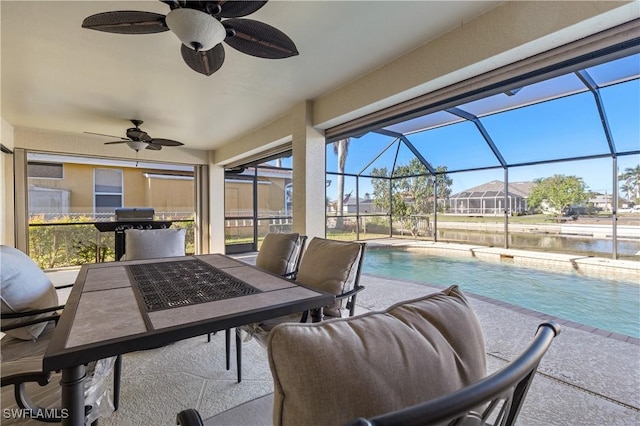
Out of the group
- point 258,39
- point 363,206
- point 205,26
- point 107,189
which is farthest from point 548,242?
point 107,189

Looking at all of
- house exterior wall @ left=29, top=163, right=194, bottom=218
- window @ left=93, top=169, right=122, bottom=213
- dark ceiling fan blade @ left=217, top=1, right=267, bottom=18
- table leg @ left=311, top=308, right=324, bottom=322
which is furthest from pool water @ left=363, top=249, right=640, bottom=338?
window @ left=93, top=169, right=122, bottom=213

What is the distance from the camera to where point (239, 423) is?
1.48m

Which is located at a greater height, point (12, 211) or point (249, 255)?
point (12, 211)

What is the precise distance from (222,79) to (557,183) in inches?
282

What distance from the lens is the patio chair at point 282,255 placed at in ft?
8.20

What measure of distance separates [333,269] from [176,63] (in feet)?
8.14

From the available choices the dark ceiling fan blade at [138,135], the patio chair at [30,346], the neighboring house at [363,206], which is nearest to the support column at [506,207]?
the neighboring house at [363,206]

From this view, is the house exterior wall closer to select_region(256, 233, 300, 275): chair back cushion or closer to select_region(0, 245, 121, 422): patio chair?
select_region(256, 233, 300, 275): chair back cushion

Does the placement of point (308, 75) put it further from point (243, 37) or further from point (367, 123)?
point (243, 37)

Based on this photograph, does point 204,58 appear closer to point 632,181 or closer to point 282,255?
point 282,255

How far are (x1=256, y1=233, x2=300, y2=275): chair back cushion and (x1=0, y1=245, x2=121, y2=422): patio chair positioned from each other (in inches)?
47.0

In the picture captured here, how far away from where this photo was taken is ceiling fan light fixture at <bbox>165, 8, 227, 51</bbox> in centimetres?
146

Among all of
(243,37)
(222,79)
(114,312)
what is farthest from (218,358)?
(222,79)

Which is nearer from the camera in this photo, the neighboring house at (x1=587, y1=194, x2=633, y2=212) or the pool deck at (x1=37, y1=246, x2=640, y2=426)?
the pool deck at (x1=37, y1=246, x2=640, y2=426)
